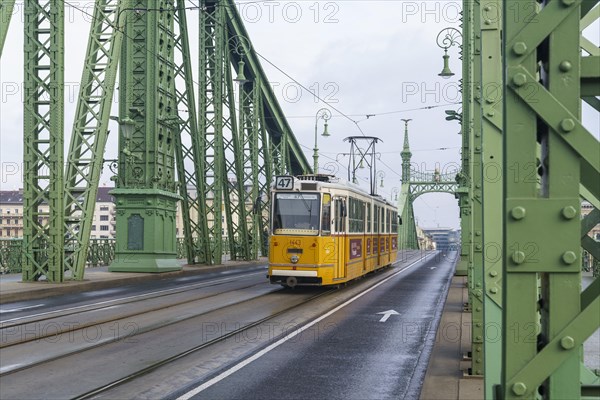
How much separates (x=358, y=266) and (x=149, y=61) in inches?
418

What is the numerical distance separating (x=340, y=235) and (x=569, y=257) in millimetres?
16943

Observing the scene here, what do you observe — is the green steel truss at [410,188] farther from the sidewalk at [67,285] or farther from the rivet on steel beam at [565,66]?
the rivet on steel beam at [565,66]

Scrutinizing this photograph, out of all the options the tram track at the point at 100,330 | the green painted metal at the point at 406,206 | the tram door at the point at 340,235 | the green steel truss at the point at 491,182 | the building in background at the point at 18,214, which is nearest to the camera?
the green steel truss at the point at 491,182

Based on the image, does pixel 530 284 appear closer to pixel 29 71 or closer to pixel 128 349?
pixel 128 349

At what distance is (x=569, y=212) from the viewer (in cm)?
223

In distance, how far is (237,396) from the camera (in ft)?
23.1

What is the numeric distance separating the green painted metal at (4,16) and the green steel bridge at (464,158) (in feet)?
0.11

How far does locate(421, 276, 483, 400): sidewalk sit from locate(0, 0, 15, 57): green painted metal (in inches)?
486

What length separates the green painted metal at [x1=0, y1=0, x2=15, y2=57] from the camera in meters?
16.8

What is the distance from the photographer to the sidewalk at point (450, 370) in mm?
6898

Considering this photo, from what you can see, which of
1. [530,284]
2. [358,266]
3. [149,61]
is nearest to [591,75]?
[530,284]

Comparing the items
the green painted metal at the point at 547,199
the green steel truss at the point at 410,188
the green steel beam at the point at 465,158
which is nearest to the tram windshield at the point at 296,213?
the green steel beam at the point at 465,158

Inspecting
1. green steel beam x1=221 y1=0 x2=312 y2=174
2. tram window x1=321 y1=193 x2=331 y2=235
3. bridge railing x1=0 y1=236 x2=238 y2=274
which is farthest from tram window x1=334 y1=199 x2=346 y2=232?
green steel beam x1=221 y1=0 x2=312 y2=174

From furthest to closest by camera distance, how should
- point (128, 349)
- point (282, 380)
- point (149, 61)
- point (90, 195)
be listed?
point (149, 61) < point (90, 195) < point (128, 349) < point (282, 380)
